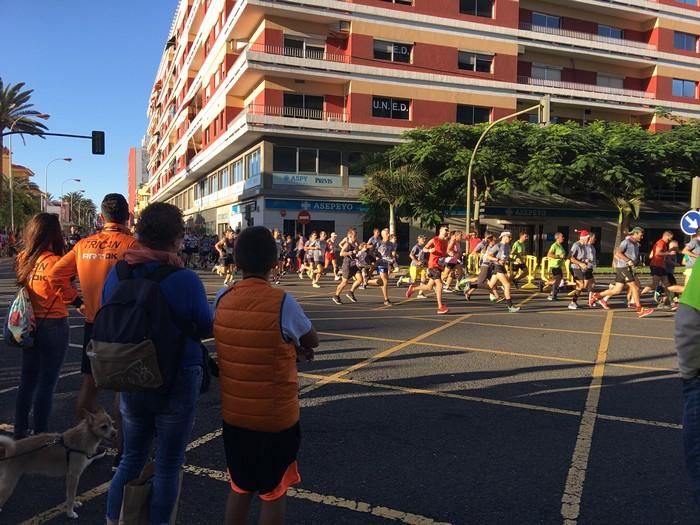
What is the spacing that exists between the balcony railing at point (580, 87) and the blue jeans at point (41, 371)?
33887 millimetres

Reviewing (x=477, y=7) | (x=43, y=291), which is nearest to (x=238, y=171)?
(x=477, y=7)

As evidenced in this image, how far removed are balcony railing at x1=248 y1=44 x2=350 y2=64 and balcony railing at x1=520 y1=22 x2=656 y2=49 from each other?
12.0 m

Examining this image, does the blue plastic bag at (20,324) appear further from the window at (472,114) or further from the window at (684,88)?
the window at (684,88)

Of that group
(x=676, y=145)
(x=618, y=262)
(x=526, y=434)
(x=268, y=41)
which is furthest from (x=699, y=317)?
(x=676, y=145)

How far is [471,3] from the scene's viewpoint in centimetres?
3194

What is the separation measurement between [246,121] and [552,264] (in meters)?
18.5

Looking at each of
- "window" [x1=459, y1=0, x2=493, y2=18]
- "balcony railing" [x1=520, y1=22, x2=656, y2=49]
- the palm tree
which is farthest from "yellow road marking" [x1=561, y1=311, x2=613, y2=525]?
"balcony railing" [x1=520, y1=22, x2=656, y2=49]

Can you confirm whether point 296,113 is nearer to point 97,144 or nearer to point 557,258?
point 97,144

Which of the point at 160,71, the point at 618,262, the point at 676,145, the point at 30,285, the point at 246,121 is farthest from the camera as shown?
the point at 160,71

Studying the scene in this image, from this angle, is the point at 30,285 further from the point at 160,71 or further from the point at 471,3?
the point at 160,71

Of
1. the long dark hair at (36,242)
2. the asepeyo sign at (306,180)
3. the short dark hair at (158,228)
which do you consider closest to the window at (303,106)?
the asepeyo sign at (306,180)

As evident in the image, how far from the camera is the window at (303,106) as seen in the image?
2941 centimetres

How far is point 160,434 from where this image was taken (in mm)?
2576

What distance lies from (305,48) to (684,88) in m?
25.4
